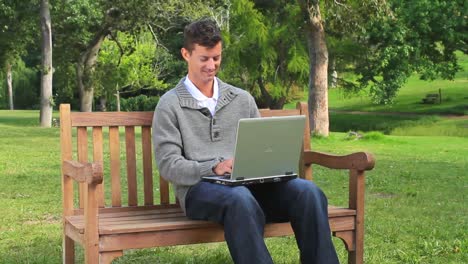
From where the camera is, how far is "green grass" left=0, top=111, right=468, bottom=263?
223 inches

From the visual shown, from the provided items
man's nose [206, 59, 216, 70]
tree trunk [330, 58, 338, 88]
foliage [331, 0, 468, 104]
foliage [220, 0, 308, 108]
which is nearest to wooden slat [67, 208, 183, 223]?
man's nose [206, 59, 216, 70]

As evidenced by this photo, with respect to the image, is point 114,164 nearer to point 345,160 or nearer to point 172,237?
point 172,237

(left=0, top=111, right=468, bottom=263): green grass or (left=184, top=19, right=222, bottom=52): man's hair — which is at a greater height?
(left=184, top=19, right=222, bottom=52): man's hair

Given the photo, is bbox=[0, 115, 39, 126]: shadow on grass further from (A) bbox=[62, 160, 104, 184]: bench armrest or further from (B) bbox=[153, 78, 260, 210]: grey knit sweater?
(A) bbox=[62, 160, 104, 184]: bench armrest

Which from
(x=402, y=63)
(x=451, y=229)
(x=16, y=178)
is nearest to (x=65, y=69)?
(x=402, y=63)

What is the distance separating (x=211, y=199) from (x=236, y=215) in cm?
20

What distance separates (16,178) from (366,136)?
11350mm

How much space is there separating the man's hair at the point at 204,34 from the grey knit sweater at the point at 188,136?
1.06 feet

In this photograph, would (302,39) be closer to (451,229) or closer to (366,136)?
(366,136)

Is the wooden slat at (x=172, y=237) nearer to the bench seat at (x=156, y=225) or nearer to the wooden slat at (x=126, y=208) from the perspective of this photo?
the bench seat at (x=156, y=225)

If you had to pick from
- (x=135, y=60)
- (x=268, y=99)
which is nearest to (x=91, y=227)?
(x=268, y=99)

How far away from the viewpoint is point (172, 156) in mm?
4289

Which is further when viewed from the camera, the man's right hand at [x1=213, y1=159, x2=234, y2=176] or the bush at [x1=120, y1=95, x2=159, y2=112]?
the bush at [x1=120, y1=95, x2=159, y2=112]

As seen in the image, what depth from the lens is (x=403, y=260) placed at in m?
5.49
